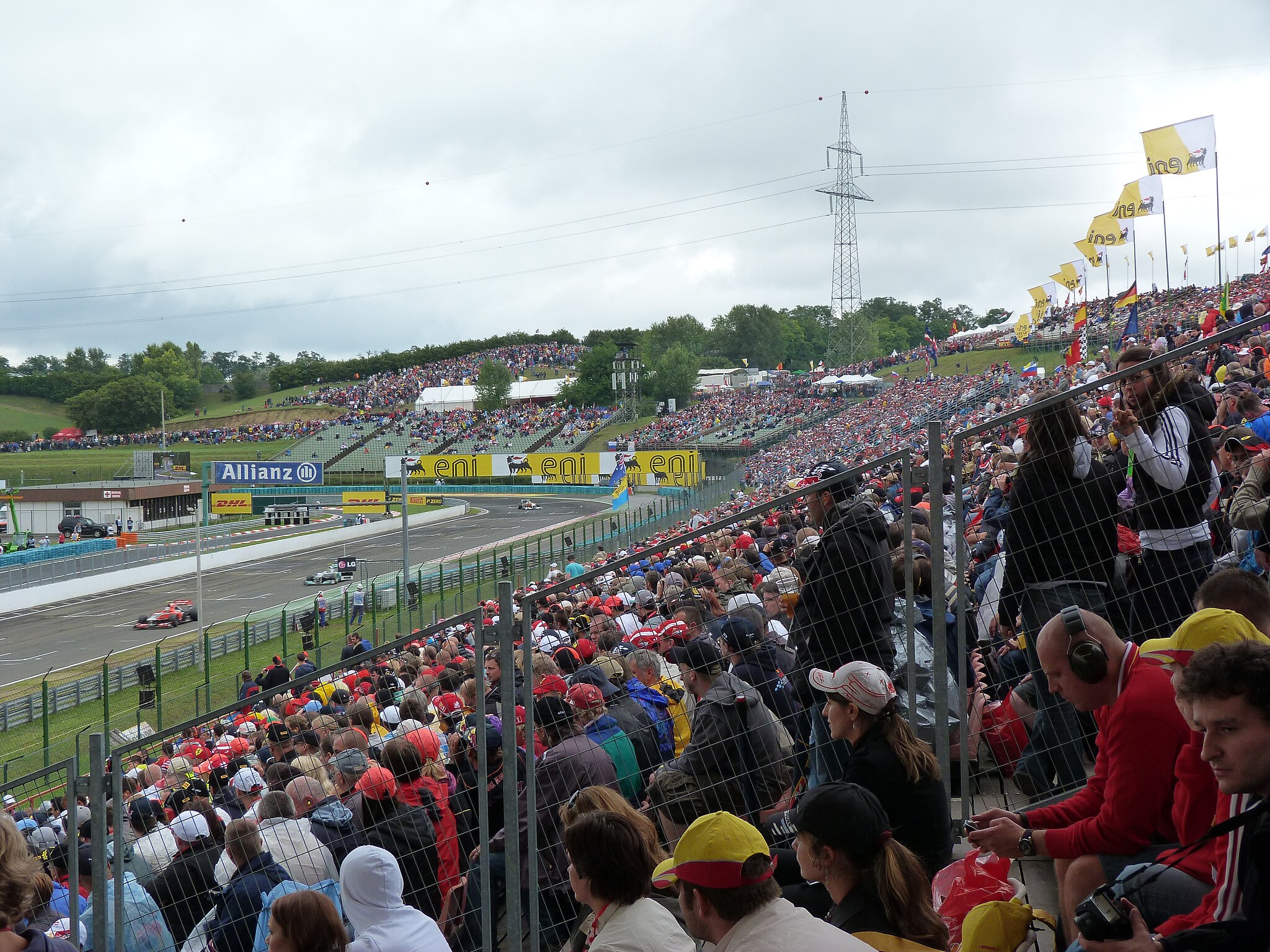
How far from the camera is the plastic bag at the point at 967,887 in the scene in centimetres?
321

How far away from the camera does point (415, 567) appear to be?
1438 inches

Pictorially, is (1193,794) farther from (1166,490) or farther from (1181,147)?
(1181,147)

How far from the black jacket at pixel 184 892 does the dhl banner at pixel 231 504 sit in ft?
209

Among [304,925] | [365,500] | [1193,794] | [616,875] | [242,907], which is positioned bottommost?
[365,500]

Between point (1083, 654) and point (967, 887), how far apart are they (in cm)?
83

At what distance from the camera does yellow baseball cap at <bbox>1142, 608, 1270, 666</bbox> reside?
2.68 m

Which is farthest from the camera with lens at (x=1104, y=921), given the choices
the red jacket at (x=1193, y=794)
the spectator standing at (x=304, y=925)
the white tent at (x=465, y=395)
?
the white tent at (x=465, y=395)

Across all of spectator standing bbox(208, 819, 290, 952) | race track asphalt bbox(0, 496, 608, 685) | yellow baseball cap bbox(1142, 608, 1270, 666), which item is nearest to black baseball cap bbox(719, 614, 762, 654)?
yellow baseball cap bbox(1142, 608, 1270, 666)

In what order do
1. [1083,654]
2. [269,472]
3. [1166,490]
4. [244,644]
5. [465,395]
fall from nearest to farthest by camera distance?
[1083,654], [1166,490], [244,644], [269,472], [465,395]

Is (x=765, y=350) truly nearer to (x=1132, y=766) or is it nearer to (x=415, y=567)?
(x=415, y=567)

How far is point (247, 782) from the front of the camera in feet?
19.2

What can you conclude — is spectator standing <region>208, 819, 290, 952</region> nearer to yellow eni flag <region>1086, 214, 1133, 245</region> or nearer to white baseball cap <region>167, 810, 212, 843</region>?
white baseball cap <region>167, 810, 212, 843</region>

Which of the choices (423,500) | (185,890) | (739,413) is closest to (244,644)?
(185,890)

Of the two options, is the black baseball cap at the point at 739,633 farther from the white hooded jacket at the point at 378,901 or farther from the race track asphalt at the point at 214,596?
the race track asphalt at the point at 214,596
